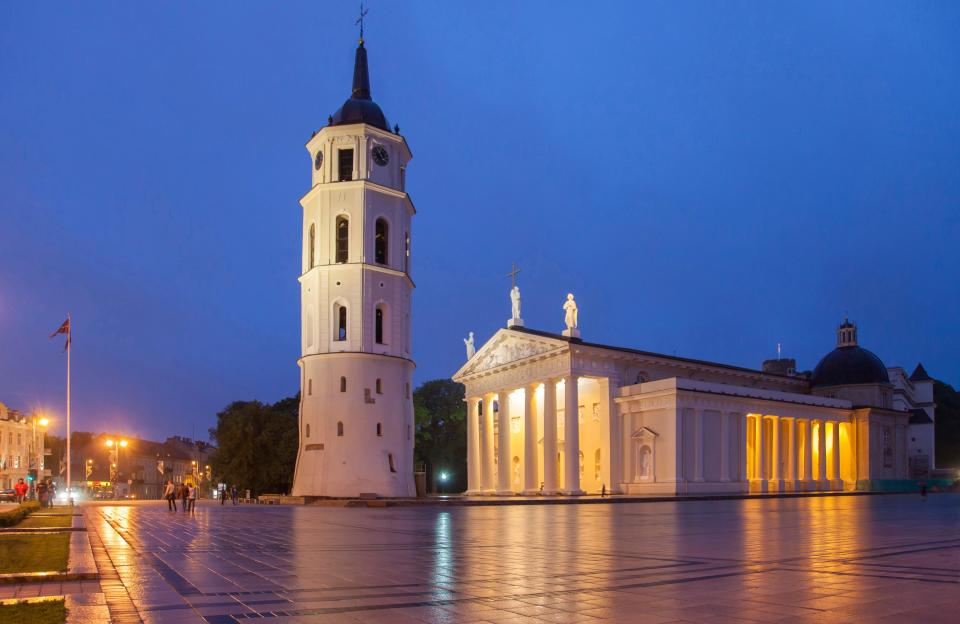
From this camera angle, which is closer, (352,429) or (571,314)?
(352,429)

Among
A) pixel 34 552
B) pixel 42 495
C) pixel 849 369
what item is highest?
pixel 849 369

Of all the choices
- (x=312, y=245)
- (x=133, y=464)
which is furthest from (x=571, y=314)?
(x=133, y=464)

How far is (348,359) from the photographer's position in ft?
163

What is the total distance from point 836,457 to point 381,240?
4374 centimetres

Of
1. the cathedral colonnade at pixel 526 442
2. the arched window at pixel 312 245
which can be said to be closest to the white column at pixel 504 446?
Result: the cathedral colonnade at pixel 526 442

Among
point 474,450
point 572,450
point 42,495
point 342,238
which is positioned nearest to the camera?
point 42,495

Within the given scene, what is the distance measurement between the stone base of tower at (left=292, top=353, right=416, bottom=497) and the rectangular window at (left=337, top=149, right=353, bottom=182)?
37.2ft

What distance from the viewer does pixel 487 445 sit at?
68.2 meters

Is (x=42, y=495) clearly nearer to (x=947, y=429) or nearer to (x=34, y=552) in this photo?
(x=34, y=552)

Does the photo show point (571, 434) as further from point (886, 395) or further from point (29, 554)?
point (29, 554)

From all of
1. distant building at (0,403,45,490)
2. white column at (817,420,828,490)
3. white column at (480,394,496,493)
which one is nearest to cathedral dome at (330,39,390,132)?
white column at (480,394,496,493)

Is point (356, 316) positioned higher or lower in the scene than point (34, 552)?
higher

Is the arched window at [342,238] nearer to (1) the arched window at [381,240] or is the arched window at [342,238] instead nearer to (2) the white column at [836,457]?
(1) the arched window at [381,240]

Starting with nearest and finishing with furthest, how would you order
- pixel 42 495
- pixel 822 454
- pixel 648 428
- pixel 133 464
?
pixel 42 495, pixel 648 428, pixel 822 454, pixel 133 464
